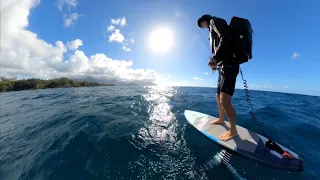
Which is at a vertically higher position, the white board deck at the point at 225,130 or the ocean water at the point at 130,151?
the white board deck at the point at 225,130

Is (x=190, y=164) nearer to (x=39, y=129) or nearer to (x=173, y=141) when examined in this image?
(x=173, y=141)

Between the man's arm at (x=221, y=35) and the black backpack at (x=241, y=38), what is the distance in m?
0.17

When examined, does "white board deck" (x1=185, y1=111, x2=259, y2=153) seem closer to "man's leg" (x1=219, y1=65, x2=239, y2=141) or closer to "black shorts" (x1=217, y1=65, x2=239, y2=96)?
"man's leg" (x1=219, y1=65, x2=239, y2=141)

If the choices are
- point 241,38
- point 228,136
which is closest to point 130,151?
point 228,136

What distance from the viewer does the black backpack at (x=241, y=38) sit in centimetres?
411

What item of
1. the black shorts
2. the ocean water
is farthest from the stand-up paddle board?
the black shorts

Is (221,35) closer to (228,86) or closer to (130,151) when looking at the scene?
(228,86)

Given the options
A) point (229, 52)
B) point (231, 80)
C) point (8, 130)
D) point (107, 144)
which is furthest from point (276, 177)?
point (8, 130)

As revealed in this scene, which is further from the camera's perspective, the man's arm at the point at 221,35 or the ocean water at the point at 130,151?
the man's arm at the point at 221,35

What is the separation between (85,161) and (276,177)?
475 centimetres

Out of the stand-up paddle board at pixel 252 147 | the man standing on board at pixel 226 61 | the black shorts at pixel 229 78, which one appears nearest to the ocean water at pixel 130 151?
the stand-up paddle board at pixel 252 147

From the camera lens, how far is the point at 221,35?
13.6 feet

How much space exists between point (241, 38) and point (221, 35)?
1.62 ft

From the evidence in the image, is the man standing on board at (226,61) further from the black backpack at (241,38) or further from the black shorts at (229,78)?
the black backpack at (241,38)
